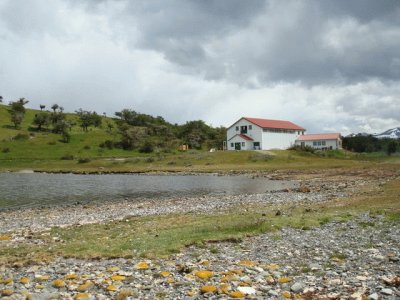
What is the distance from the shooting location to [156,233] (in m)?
20.3

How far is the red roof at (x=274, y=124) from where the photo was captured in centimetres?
13112

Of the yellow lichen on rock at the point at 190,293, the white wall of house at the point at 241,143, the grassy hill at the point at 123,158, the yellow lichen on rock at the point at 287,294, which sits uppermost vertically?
the white wall of house at the point at 241,143

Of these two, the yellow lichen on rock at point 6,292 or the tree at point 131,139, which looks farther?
the tree at point 131,139

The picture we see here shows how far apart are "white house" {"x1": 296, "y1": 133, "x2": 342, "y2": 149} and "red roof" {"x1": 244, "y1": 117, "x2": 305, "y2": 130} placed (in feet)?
20.9

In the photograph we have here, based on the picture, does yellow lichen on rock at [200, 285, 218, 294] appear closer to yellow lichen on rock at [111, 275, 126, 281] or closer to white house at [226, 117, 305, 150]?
yellow lichen on rock at [111, 275, 126, 281]

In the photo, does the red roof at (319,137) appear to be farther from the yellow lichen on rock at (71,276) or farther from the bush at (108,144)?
the yellow lichen on rock at (71,276)

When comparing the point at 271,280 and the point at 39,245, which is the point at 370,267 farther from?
the point at 39,245

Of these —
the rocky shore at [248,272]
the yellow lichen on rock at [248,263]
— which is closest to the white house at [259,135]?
the rocky shore at [248,272]

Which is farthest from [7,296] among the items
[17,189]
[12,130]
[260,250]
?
[12,130]

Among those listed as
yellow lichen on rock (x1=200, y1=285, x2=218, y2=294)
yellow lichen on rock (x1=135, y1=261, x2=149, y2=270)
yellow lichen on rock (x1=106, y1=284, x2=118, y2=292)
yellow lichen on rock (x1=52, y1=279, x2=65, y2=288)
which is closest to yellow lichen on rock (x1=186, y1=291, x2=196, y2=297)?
yellow lichen on rock (x1=200, y1=285, x2=218, y2=294)

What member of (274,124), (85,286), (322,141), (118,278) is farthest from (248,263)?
(322,141)

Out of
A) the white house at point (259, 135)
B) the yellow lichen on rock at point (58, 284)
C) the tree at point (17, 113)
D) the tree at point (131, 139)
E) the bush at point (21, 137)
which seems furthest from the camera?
the tree at point (17, 113)

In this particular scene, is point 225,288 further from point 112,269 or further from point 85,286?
point 112,269

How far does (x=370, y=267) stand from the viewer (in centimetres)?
1241
